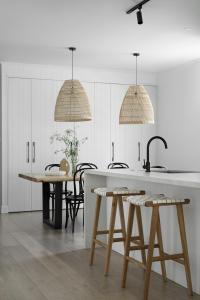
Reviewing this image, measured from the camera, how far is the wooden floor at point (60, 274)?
3.15 m

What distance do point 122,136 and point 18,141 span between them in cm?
191

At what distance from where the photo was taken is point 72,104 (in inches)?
212

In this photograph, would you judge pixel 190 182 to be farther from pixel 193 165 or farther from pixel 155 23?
pixel 193 165

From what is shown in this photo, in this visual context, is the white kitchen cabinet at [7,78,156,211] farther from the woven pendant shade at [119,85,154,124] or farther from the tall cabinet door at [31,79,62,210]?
the woven pendant shade at [119,85,154,124]

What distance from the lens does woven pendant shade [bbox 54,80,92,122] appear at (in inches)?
212

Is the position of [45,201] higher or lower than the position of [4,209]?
higher

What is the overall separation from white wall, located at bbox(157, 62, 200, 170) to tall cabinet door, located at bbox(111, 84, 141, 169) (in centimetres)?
49

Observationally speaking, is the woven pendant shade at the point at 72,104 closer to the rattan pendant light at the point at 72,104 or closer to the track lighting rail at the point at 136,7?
the rattan pendant light at the point at 72,104

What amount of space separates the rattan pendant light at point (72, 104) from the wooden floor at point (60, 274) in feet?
4.78

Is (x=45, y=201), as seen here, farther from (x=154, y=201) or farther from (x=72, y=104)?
(x=154, y=201)

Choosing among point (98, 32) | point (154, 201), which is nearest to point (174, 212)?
point (154, 201)

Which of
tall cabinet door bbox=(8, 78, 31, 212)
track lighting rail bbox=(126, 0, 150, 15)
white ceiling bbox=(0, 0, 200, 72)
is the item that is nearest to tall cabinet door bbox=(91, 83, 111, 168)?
white ceiling bbox=(0, 0, 200, 72)

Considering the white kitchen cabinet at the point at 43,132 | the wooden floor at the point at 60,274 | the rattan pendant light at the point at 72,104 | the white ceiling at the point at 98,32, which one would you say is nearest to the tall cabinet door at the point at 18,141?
the white kitchen cabinet at the point at 43,132

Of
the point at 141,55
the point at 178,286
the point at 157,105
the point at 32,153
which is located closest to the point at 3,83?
the point at 32,153
